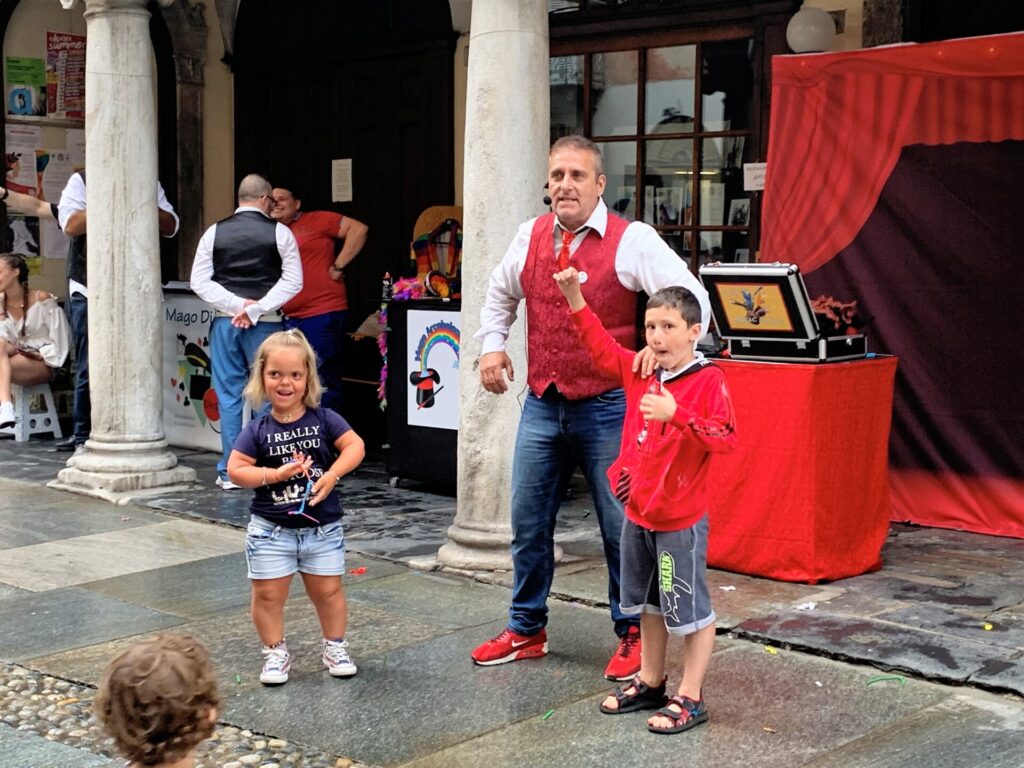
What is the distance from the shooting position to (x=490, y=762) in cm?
427

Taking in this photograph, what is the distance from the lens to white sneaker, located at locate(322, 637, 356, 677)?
5.07 m

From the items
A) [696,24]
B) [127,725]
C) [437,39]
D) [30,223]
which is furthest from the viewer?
[30,223]

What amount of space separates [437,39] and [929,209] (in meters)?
4.41

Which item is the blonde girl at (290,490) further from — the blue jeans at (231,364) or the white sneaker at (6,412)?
the white sneaker at (6,412)

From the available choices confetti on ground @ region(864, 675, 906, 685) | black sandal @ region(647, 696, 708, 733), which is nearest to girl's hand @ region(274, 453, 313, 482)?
black sandal @ region(647, 696, 708, 733)

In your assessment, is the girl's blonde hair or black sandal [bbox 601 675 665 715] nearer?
black sandal [bbox 601 675 665 715]

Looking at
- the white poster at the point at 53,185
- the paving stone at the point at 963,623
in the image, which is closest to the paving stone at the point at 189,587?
the paving stone at the point at 963,623

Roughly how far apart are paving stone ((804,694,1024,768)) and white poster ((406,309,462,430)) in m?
4.11

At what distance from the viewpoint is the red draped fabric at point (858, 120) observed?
6941 millimetres

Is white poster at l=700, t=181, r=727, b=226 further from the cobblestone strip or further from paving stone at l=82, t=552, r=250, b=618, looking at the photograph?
the cobblestone strip

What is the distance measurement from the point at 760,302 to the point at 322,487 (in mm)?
2339

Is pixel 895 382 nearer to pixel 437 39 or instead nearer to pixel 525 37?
pixel 525 37

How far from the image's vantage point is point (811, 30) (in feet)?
26.4

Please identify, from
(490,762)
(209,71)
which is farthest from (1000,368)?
(209,71)
